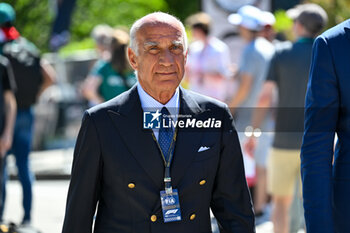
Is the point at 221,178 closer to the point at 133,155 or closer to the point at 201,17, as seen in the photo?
the point at 133,155

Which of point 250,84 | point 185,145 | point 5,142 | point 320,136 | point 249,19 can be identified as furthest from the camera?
point 249,19

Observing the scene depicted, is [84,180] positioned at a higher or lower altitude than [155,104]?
lower

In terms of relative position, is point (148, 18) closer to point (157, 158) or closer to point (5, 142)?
point (157, 158)

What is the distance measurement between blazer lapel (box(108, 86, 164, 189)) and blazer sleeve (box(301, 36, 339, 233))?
25.0 inches

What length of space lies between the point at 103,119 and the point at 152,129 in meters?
0.22

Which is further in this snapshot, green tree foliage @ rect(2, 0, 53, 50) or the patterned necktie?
green tree foliage @ rect(2, 0, 53, 50)

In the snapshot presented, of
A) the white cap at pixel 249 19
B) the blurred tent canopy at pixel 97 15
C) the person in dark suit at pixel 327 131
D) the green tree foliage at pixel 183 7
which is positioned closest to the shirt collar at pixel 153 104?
the person in dark suit at pixel 327 131

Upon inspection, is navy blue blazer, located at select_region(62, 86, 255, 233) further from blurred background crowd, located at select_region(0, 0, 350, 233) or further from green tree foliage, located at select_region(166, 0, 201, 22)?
green tree foliage, located at select_region(166, 0, 201, 22)

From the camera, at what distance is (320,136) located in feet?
9.37

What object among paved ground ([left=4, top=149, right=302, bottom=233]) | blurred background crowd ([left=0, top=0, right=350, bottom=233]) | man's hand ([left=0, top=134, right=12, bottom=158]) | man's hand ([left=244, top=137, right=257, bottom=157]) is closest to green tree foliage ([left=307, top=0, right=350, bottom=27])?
blurred background crowd ([left=0, top=0, right=350, bottom=233])

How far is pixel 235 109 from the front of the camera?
25.1 ft

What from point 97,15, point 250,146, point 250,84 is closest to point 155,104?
point 250,146

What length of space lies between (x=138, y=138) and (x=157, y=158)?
0.12 meters

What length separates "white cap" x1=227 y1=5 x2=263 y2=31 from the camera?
768 centimetres
